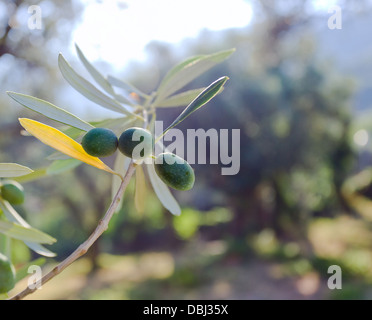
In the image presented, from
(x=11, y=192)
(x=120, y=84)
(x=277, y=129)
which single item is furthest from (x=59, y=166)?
(x=277, y=129)

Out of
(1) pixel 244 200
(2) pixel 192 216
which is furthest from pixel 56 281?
(1) pixel 244 200

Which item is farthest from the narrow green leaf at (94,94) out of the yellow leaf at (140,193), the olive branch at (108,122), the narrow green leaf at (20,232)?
the narrow green leaf at (20,232)

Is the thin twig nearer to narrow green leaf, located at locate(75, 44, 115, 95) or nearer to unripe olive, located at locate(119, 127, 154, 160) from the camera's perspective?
unripe olive, located at locate(119, 127, 154, 160)

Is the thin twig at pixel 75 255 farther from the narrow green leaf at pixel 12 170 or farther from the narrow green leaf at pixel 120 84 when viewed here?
the narrow green leaf at pixel 120 84

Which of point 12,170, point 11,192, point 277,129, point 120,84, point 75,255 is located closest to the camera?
point 75,255

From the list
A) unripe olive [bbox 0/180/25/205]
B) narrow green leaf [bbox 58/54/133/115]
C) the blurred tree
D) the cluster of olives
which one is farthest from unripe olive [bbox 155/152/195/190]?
the blurred tree

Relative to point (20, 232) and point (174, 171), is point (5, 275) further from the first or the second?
point (174, 171)

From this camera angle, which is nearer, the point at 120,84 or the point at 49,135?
the point at 49,135

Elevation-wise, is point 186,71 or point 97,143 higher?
point 186,71
